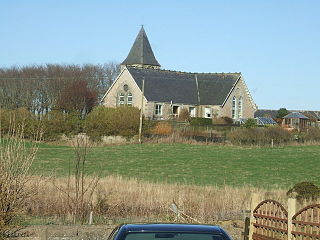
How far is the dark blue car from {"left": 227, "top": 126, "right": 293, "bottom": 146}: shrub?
169ft

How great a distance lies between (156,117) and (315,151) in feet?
89.0

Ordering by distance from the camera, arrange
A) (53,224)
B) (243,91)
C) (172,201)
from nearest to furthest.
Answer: (53,224) < (172,201) < (243,91)

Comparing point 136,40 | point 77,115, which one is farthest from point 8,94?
point 77,115

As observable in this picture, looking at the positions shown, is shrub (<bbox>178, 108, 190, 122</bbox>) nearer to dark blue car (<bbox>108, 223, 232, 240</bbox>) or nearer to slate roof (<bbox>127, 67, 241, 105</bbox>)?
slate roof (<bbox>127, 67, 241, 105</bbox>)

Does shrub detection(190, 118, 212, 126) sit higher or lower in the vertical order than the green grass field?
higher

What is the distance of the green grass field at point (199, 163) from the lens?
3747cm

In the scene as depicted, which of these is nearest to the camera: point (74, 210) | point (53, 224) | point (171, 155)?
point (53, 224)

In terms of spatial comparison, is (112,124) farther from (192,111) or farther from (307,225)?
(307,225)

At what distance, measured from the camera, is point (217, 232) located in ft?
26.3

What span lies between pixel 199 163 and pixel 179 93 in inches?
1419

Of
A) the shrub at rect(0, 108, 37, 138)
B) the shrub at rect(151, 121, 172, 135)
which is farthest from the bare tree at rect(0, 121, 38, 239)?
the shrub at rect(151, 121, 172, 135)

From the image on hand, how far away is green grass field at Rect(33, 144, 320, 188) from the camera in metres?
37.5

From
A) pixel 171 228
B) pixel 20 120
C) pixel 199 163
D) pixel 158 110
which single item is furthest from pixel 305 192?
pixel 158 110

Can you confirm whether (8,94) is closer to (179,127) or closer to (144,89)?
(144,89)
